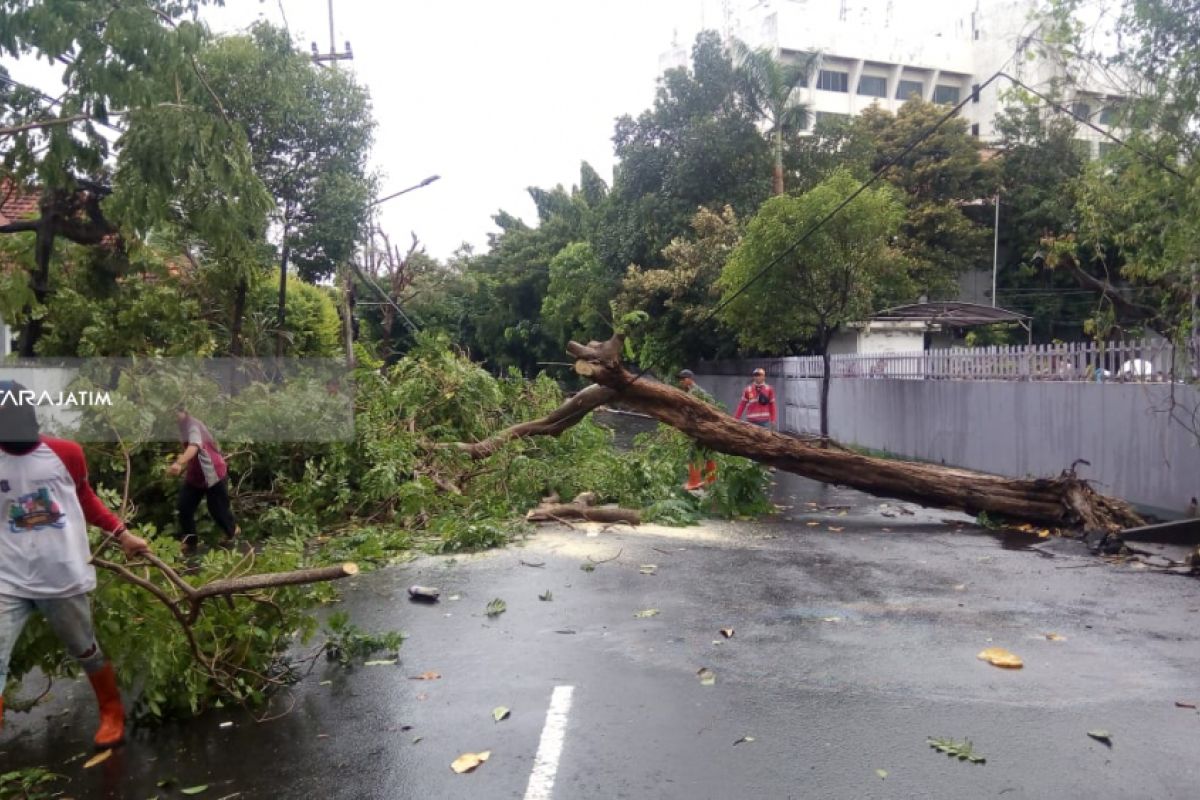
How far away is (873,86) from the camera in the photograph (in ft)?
169

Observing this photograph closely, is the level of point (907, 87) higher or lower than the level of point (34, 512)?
higher

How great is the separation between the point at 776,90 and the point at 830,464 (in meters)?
18.6

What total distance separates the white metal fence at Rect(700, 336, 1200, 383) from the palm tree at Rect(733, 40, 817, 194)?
904 centimetres

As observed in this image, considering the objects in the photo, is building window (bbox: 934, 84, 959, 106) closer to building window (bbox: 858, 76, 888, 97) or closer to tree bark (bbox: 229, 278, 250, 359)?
building window (bbox: 858, 76, 888, 97)

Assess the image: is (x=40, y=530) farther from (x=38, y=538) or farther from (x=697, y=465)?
(x=697, y=465)

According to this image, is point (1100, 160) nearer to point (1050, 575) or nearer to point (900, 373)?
point (1050, 575)

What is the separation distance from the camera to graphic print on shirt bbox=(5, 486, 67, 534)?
4152 millimetres

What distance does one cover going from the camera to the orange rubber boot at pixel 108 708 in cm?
446

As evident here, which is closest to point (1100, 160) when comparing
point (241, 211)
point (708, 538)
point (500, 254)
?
point (708, 538)

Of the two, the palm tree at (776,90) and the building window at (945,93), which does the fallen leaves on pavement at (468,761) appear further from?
the building window at (945,93)

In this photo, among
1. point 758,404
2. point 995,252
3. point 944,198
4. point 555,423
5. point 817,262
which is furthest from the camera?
point 944,198

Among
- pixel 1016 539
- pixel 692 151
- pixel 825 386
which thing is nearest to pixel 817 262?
pixel 825 386

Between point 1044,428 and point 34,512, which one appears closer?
point 34,512

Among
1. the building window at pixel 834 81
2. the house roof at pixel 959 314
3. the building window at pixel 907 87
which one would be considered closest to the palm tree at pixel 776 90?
the house roof at pixel 959 314
